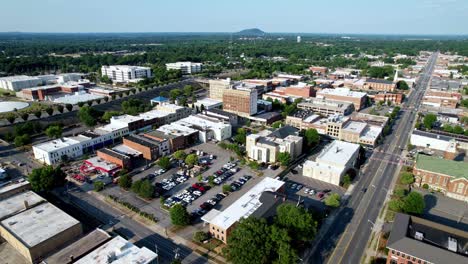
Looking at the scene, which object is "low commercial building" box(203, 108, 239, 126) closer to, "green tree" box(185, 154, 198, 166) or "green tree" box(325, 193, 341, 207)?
"green tree" box(185, 154, 198, 166)

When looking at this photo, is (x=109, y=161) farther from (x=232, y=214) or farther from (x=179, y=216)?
(x=232, y=214)

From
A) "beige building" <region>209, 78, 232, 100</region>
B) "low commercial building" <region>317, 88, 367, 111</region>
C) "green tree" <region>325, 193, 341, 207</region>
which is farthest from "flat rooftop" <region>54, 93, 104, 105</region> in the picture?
"green tree" <region>325, 193, 341, 207</region>

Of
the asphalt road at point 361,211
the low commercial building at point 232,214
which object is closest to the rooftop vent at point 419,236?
the asphalt road at point 361,211

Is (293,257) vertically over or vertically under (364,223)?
over

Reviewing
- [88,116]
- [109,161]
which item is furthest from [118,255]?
[88,116]

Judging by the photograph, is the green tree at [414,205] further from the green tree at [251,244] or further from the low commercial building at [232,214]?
the green tree at [251,244]

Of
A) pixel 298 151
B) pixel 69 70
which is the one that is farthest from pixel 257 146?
pixel 69 70

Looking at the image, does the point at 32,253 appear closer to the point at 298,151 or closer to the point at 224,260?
the point at 224,260
